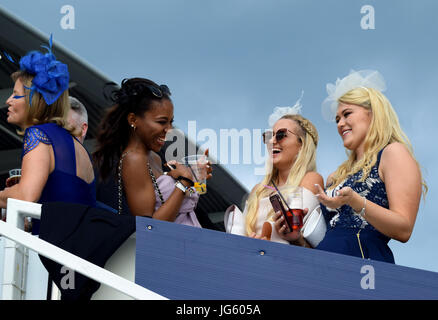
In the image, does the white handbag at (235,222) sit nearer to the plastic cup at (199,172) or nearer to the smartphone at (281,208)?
the plastic cup at (199,172)

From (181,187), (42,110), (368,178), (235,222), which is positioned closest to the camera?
(368,178)

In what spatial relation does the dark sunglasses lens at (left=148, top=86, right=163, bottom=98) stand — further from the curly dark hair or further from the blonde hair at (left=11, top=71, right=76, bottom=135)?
the blonde hair at (left=11, top=71, right=76, bottom=135)

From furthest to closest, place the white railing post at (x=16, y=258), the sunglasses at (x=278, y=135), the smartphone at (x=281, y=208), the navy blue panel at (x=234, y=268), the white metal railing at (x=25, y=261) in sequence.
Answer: the sunglasses at (x=278, y=135) → the smartphone at (x=281, y=208) → the navy blue panel at (x=234, y=268) → the white railing post at (x=16, y=258) → the white metal railing at (x=25, y=261)

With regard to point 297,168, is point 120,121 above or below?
above

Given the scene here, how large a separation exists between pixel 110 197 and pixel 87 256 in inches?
62.5

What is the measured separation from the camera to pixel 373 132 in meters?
3.84

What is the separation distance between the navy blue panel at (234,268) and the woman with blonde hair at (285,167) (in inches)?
34.7

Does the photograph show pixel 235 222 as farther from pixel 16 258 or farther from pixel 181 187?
pixel 16 258

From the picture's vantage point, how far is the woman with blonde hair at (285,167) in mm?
4059

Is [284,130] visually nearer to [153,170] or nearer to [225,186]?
[153,170]

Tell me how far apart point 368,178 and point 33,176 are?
169cm

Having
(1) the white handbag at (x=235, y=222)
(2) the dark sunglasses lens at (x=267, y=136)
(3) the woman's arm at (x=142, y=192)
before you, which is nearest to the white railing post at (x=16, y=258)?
(3) the woman's arm at (x=142, y=192)

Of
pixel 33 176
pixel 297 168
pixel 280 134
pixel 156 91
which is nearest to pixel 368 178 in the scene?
pixel 297 168
